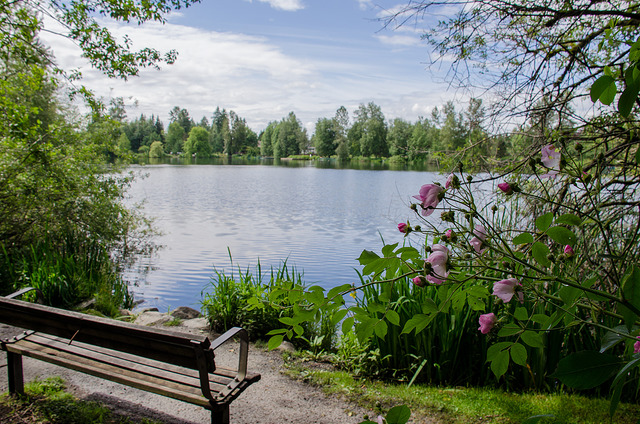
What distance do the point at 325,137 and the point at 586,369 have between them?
252ft

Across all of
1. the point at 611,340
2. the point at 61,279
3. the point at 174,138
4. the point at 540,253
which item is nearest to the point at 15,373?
the point at 61,279

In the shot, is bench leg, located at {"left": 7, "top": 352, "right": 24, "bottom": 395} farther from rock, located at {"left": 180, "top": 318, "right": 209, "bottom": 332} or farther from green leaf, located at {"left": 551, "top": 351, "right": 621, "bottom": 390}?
green leaf, located at {"left": 551, "top": 351, "right": 621, "bottom": 390}

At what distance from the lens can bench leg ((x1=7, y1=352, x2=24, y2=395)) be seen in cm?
333

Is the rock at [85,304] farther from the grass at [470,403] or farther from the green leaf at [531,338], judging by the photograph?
the green leaf at [531,338]

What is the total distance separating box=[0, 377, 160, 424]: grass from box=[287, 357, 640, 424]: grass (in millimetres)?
1604

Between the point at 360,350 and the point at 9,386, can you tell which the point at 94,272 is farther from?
the point at 360,350

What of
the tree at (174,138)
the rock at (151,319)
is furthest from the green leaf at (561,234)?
the tree at (174,138)

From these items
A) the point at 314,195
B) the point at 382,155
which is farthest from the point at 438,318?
the point at 382,155

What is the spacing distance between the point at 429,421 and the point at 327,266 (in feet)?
21.2

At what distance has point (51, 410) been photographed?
3.23 m

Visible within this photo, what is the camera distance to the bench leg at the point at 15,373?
333 centimetres

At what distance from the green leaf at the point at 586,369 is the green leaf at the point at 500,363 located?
43 cm

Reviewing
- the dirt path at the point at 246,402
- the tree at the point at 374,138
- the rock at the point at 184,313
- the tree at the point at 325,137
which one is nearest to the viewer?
the dirt path at the point at 246,402

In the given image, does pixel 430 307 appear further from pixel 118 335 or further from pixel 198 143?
pixel 198 143
